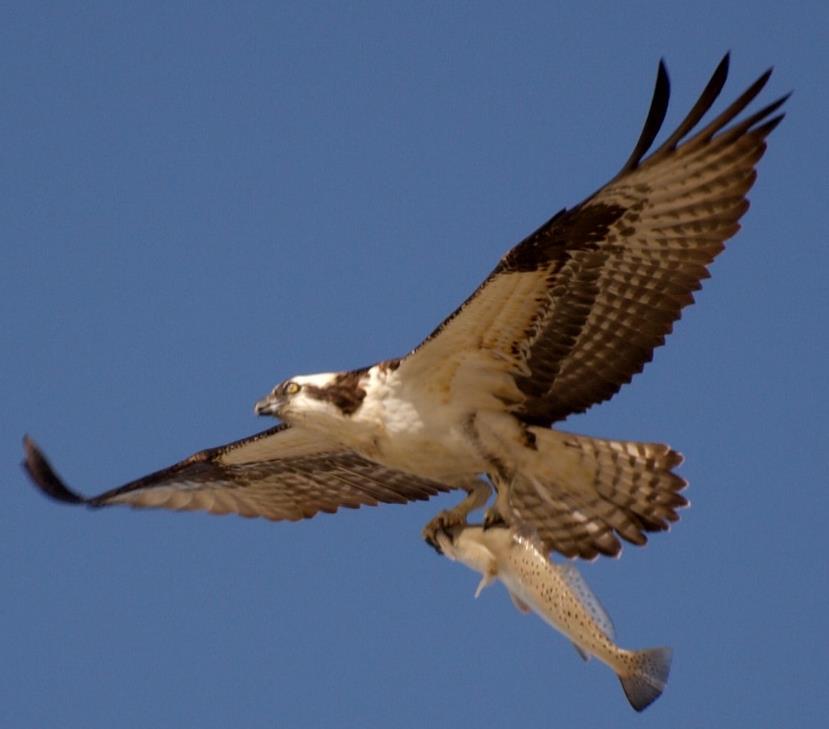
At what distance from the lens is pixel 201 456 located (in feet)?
41.2

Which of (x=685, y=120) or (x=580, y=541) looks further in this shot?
(x=580, y=541)

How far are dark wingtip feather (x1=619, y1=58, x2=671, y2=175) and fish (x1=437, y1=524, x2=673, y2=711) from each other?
2081 millimetres

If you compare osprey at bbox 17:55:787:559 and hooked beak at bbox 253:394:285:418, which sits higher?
hooked beak at bbox 253:394:285:418

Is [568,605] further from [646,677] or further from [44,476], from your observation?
[44,476]

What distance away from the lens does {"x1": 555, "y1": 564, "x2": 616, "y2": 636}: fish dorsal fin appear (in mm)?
10016

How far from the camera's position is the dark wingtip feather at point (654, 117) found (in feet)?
32.0

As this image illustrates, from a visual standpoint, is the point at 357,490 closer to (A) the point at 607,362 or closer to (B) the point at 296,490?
(B) the point at 296,490

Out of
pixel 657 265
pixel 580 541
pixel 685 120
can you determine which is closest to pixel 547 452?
pixel 580 541

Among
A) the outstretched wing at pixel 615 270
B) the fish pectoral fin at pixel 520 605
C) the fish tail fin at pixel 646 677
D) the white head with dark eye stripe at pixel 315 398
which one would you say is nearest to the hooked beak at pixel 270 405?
the white head with dark eye stripe at pixel 315 398

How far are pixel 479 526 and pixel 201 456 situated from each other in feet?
8.36

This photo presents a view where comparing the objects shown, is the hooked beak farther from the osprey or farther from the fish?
the fish

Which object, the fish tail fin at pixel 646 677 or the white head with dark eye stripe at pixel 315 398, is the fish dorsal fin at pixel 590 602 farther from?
the white head with dark eye stripe at pixel 315 398

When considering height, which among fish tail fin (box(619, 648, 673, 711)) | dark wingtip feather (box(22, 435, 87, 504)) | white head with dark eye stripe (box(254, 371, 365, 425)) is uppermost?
dark wingtip feather (box(22, 435, 87, 504))

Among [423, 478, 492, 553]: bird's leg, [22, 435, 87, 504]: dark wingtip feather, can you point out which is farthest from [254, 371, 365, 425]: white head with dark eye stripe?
[22, 435, 87, 504]: dark wingtip feather
